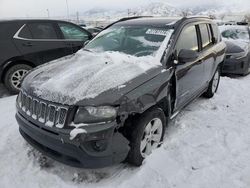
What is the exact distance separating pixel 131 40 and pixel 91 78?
1268 millimetres

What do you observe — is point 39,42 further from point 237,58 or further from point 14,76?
point 237,58

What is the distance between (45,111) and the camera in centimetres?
272

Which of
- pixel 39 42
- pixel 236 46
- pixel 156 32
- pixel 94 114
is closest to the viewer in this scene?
pixel 94 114

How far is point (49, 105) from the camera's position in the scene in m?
2.68

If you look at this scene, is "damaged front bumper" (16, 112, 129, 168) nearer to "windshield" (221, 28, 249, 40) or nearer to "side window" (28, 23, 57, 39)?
"side window" (28, 23, 57, 39)

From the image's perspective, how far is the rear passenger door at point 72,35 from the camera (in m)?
6.68

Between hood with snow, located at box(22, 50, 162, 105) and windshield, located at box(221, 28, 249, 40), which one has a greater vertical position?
hood with snow, located at box(22, 50, 162, 105)

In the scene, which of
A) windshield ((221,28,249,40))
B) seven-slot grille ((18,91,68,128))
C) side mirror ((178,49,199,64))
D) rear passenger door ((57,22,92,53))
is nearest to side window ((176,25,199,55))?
side mirror ((178,49,199,64))

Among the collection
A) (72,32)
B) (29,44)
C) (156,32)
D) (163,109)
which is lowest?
(163,109)

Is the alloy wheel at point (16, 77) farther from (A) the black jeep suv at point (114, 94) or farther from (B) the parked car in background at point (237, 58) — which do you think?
(B) the parked car in background at point (237, 58)

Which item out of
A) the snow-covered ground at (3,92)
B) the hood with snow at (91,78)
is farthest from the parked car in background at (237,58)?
the snow-covered ground at (3,92)

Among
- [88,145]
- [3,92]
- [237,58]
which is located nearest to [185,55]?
[88,145]

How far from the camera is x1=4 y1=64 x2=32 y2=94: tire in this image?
5781 mm

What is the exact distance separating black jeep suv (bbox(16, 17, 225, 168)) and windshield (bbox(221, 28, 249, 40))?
19.4 ft
